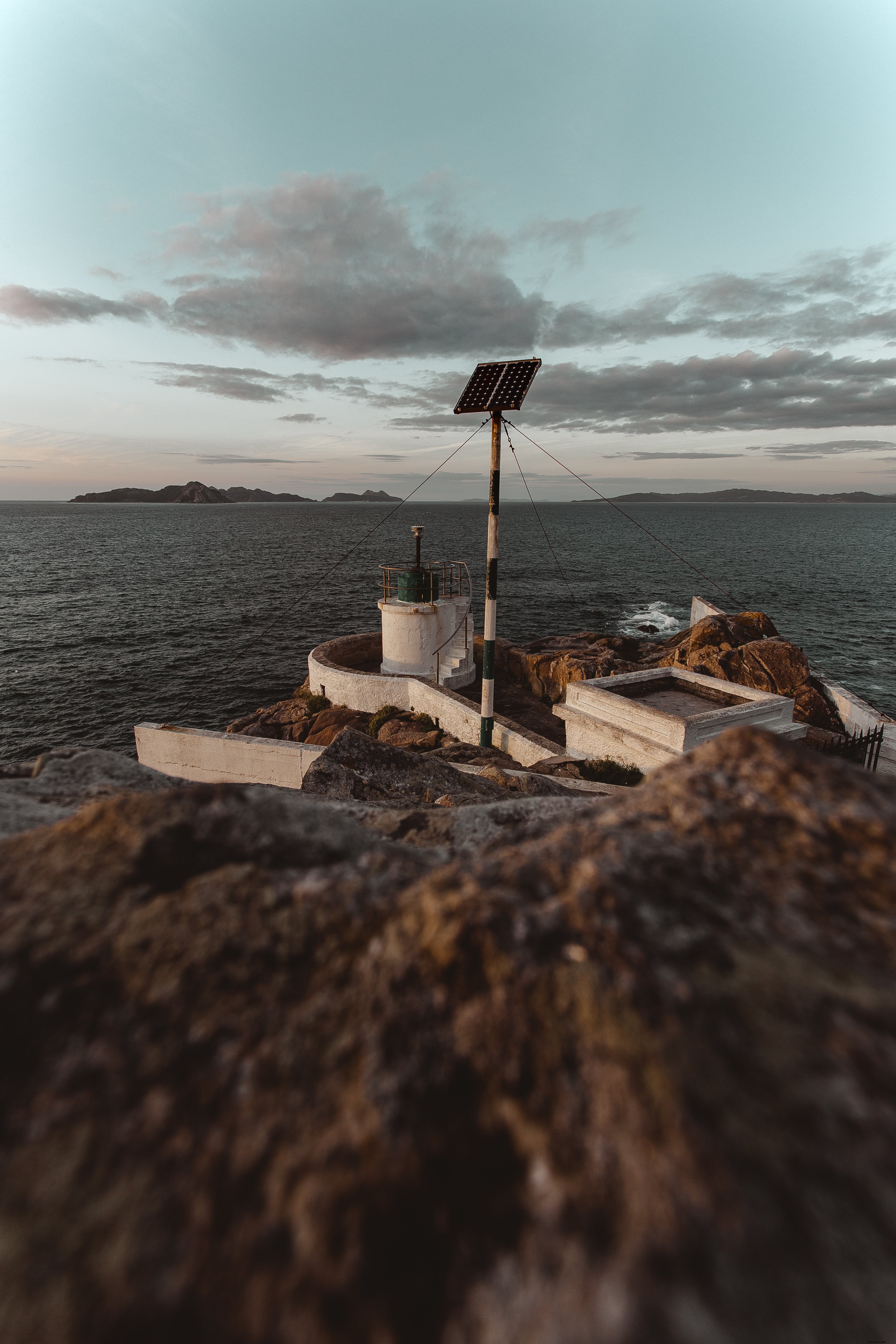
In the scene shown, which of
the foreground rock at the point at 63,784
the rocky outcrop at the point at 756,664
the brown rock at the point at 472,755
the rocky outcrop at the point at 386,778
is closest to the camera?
the foreground rock at the point at 63,784

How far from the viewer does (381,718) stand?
20.5 metres

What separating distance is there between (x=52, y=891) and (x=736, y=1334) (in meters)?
2.27

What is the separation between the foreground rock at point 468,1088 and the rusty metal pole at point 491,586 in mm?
13167

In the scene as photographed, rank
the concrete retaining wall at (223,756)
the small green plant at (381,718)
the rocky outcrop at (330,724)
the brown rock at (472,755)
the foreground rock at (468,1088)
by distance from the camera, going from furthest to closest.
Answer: the small green plant at (381,718), the rocky outcrop at (330,724), the brown rock at (472,755), the concrete retaining wall at (223,756), the foreground rock at (468,1088)

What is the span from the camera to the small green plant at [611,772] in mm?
12625

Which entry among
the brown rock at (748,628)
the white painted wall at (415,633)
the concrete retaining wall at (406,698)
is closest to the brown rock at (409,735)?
the concrete retaining wall at (406,698)

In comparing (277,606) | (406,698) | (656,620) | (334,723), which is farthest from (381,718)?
(277,606)

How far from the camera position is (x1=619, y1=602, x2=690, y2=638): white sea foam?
48.7 meters

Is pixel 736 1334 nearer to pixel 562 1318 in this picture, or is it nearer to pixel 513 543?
pixel 562 1318

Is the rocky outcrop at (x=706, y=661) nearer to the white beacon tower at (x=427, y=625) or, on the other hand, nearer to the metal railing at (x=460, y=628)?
the metal railing at (x=460, y=628)

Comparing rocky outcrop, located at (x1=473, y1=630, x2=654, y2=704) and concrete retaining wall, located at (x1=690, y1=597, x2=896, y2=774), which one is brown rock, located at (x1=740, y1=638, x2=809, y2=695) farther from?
rocky outcrop, located at (x1=473, y1=630, x2=654, y2=704)

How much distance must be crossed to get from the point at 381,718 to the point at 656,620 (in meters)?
39.4

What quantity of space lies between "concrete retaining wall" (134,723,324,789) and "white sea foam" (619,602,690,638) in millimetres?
37318

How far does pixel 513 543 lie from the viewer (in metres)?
118
